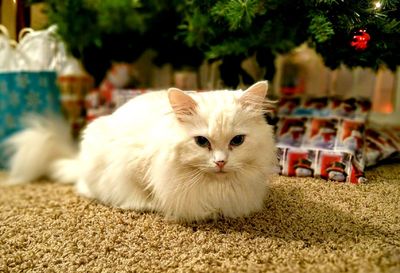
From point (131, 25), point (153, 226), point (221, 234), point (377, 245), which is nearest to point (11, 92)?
point (131, 25)

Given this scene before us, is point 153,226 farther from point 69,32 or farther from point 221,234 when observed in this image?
point 69,32

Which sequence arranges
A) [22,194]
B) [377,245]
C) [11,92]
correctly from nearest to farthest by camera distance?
[377,245] → [22,194] → [11,92]

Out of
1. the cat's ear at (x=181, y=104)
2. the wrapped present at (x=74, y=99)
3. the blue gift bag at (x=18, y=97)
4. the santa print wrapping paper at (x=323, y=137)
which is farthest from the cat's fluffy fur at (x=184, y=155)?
the wrapped present at (x=74, y=99)

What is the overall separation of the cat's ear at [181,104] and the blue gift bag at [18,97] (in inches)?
39.2

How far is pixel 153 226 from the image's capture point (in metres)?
0.93

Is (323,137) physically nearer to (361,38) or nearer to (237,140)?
(361,38)

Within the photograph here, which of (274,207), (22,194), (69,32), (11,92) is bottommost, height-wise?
(22,194)

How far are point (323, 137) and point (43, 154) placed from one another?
1.11 metres

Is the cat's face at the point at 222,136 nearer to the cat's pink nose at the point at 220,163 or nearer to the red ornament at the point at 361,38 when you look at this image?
the cat's pink nose at the point at 220,163

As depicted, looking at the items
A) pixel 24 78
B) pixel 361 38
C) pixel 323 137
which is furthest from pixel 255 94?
pixel 24 78

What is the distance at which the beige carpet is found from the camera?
743mm

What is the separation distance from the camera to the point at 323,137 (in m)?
1.30

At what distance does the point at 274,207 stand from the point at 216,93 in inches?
14.5

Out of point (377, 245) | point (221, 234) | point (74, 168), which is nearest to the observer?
point (377, 245)
